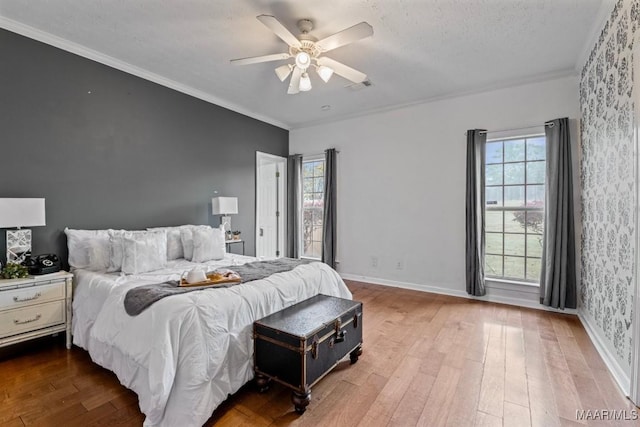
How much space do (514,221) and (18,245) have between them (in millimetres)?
5205

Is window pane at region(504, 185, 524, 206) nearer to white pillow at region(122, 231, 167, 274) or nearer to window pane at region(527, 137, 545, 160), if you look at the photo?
window pane at region(527, 137, 545, 160)

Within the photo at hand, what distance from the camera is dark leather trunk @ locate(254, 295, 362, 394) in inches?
71.5

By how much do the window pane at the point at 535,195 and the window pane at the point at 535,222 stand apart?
11cm

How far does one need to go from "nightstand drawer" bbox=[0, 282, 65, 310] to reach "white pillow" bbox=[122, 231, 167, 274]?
52 cm

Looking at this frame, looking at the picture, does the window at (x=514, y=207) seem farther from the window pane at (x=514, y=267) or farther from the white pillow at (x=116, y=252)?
the white pillow at (x=116, y=252)

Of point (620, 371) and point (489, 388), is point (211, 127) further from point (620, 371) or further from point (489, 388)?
point (620, 371)

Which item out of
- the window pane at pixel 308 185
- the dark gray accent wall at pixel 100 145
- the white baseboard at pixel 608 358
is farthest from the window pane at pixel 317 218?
the white baseboard at pixel 608 358

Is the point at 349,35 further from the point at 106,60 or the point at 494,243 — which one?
the point at 494,243

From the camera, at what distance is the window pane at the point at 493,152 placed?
393cm

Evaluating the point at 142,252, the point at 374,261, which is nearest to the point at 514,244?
the point at 374,261

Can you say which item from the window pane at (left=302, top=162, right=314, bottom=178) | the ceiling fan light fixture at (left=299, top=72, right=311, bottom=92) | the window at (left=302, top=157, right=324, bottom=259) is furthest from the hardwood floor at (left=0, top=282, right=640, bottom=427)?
the window pane at (left=302, top=162, right=314, bottom=178)

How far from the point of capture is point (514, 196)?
386 cm

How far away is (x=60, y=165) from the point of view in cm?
288

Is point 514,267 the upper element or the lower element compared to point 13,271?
lower
